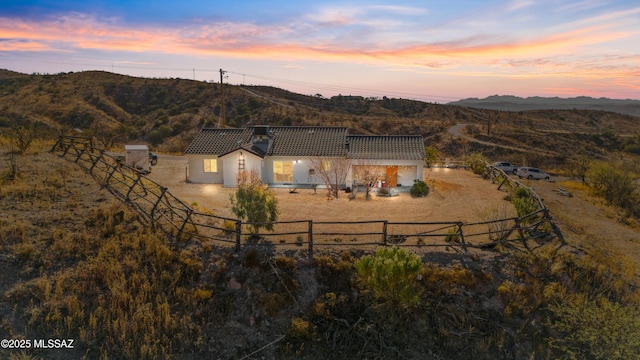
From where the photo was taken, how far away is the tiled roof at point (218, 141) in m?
27.9

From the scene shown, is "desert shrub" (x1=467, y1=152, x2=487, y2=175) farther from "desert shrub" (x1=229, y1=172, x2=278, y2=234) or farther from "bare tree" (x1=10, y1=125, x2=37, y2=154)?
"bare tree" (x1=10, y1=125, x2=37, y2=154)

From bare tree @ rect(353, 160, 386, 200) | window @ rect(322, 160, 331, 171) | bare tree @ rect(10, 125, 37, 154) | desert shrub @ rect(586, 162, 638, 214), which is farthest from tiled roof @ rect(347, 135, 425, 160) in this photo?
bare tree @ rect(10, 125, 37, 154)

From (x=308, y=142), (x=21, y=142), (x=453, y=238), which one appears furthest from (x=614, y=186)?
(x=21, y=142)

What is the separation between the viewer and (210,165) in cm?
2797

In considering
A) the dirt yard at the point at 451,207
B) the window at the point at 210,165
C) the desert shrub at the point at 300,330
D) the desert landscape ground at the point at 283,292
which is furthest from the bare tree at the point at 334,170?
the desert shrub at the point at 300,330

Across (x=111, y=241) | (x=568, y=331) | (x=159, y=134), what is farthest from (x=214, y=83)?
(x=568, y=331)

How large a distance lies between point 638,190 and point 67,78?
105m

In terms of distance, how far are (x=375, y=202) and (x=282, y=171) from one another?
27.1 ft

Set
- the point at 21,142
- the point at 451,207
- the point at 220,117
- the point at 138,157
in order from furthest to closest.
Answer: the point at 220,117, the point at 138,157, the point at 21,142, the point at 451,207

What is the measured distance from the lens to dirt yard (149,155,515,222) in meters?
19.2

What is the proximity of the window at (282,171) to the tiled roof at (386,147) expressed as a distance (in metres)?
4.66

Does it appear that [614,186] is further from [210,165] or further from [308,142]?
[210,165]

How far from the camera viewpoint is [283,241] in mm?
14992

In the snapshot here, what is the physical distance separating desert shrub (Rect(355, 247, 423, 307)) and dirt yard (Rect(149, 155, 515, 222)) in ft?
20.9
